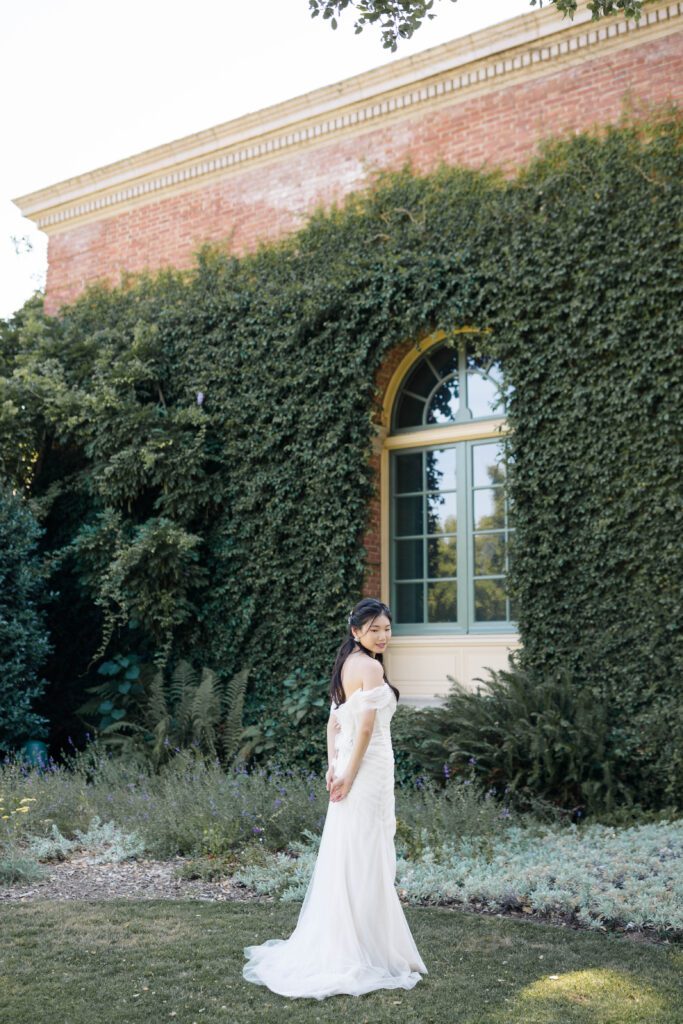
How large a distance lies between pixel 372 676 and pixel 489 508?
556cm

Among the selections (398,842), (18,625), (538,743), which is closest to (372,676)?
(398,842)

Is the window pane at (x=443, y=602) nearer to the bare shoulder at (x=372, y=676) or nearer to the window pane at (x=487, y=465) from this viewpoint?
the window pane at (x=487, y=465)

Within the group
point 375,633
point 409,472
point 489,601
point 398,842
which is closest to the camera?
point 375,633

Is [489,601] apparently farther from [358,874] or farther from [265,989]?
[265,989]

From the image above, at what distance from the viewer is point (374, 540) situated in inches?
423

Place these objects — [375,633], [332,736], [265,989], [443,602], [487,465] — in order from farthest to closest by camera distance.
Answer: [443,602]
[487,465]
[332,736]
[375,633]
[265,989]

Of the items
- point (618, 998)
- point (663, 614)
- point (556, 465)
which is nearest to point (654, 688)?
point (663, 614)

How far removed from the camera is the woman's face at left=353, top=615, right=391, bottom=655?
199 inches

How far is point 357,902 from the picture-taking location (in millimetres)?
4875

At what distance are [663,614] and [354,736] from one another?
446 centimetres

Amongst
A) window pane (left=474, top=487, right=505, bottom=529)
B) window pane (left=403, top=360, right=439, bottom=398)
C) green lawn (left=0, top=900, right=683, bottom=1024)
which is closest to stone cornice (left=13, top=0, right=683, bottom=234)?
window pane (left=403, top=360, right=439, bottom=398)

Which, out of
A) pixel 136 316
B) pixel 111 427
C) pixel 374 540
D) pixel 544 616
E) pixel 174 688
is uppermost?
pixel 136 316

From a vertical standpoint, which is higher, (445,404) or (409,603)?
(445,404)

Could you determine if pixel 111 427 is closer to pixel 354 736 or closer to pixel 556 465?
pixel 556 465
